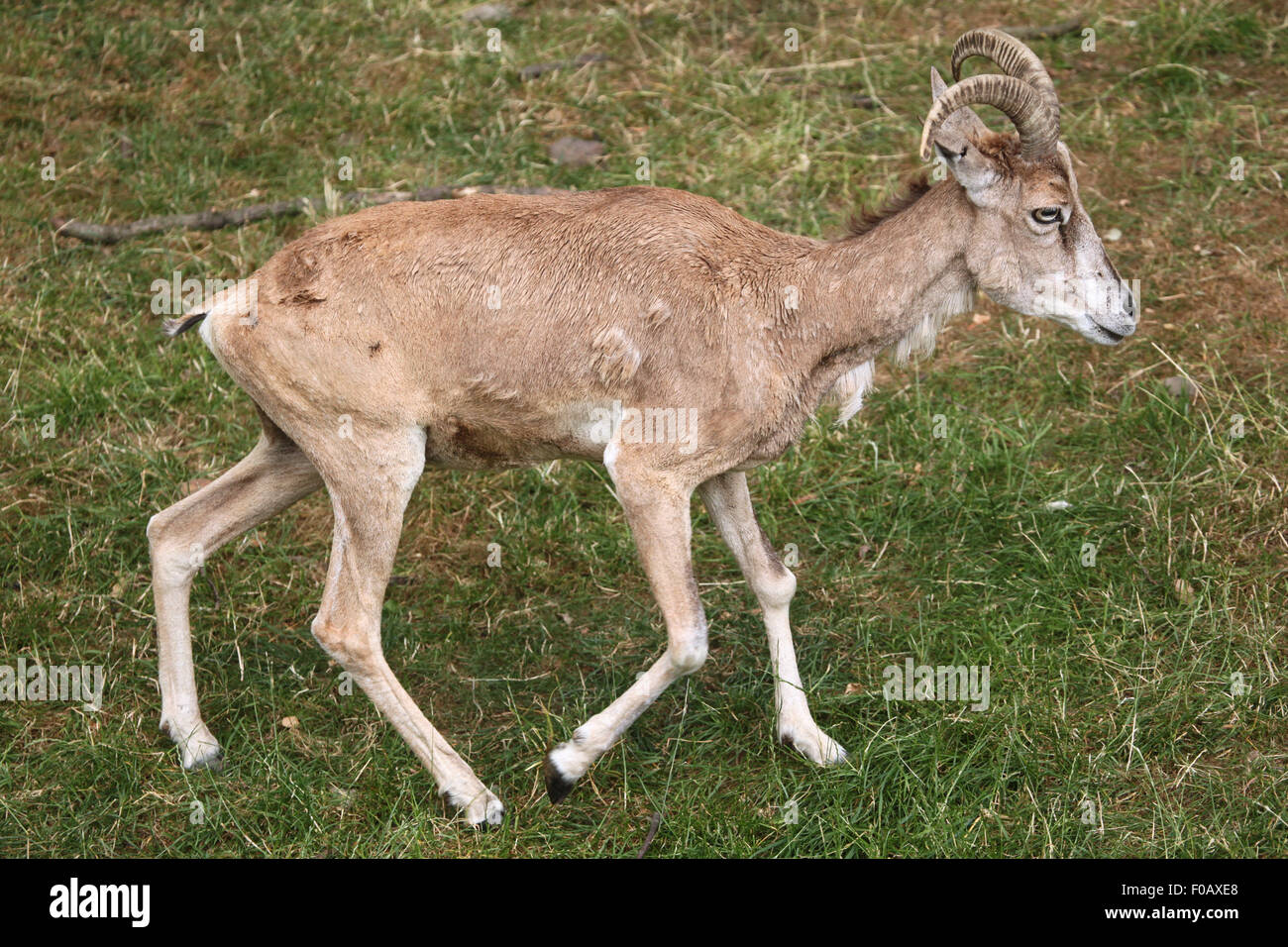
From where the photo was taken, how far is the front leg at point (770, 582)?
6270 mm

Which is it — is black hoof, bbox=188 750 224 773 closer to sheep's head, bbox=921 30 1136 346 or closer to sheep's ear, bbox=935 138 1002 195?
sheep's head, bbox=921 30 1136 346

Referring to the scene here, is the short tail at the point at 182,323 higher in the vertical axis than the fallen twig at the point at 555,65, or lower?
lower

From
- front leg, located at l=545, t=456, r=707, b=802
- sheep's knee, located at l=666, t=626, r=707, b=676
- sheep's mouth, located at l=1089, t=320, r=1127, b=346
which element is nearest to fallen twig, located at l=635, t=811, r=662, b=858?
front leg, located at l=545, t=456, r=707, b=802

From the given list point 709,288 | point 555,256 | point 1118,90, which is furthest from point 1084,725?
point 1118,90

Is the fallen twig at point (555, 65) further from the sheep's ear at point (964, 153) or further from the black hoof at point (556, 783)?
the black hoof at point (556, 783)

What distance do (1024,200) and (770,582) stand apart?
1952 mm

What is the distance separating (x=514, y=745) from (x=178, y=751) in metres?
1.46

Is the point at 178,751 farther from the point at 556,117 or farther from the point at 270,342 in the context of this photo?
the point at 556,117

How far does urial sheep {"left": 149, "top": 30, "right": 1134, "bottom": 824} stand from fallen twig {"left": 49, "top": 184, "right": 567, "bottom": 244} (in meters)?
3.33

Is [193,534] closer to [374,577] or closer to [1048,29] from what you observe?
[374,577]

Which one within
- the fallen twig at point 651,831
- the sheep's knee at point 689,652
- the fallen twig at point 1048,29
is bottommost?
the fallen twig at point 651,831

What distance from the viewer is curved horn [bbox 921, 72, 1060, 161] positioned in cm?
539

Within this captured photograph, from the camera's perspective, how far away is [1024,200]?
18.5 feet

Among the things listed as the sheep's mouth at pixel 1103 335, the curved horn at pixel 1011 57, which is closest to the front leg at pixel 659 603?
the sheep's mouth at pixel 1103 335
